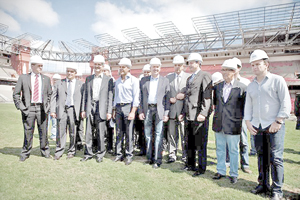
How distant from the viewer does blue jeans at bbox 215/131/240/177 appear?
11.2 ft

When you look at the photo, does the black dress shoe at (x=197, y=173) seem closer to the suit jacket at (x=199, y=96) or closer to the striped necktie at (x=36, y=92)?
the suit jacket at (x=199, y=96)

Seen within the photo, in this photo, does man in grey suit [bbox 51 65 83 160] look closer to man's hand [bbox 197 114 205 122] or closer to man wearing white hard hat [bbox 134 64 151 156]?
man wearing white hard hat [bbox 134 64 151 156]

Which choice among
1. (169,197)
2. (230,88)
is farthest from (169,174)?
(230,88)

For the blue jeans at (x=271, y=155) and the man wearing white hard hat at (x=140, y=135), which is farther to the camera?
the man wearing white hard hat at (x=140, y=135)

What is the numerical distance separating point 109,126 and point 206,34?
1176 inches

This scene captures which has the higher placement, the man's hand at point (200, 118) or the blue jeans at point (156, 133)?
the man's hand at point (200, 118)

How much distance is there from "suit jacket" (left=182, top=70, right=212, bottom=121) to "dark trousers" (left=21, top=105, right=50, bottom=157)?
3.59 meters

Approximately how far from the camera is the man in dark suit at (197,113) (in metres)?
3.71

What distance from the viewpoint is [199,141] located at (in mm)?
3730

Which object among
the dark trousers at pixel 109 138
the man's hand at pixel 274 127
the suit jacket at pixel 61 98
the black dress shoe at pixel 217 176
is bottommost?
the black dress shoe at pixel 217 176

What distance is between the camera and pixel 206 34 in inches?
1211

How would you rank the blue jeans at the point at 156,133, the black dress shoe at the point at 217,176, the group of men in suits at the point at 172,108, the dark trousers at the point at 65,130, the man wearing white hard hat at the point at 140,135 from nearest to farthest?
the group of men in suits at the point at 172,108, the black dress shoe at the point at 217,176, the blue jeans at the point at 156,133, the dark trousers at the point at 65,130, the man wearing white hard hat at the point at 140,135

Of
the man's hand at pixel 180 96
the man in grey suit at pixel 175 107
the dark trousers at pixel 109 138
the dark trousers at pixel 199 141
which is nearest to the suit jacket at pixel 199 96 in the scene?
the dark trousers at pixel 199 141

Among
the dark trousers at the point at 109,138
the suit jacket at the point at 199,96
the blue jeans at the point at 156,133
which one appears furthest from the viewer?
the dark trousers at the point at 109,138
